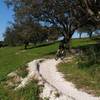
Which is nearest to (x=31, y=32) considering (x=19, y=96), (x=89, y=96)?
(x=19, y=96)

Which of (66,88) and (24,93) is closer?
(66,88)

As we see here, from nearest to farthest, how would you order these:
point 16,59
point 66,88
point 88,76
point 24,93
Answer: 1. point 66,88
2. point 24,93
3. point 88,76
4. point 16,59

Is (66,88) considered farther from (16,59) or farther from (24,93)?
(16,59)

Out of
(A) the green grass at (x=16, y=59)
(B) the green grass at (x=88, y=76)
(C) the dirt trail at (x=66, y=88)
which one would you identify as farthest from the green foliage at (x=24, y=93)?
(A) the green grass at (x=16, y=59)

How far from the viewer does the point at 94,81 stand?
18234mm

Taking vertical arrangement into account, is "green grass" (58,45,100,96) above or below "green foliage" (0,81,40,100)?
above

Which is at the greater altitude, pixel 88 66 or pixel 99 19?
pixel 99 19

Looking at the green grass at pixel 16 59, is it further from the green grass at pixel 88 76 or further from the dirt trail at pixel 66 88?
the green grass at pixel 88 76

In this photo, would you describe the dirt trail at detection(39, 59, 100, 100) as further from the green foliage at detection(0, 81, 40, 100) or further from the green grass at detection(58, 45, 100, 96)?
the green foliage at detection(0, 81, 40, 100)

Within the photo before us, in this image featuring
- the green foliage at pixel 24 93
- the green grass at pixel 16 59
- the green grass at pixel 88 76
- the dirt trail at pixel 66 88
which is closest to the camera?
the dirt trail at pixel 66 88

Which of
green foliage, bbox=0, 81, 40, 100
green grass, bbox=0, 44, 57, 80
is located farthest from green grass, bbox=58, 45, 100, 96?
green grass, bbox=0, 44, 57, 80

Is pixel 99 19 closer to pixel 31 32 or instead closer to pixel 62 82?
pixel 62 82

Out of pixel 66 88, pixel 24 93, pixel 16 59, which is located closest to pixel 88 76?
pixel 66 88

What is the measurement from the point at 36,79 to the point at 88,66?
396 cm
